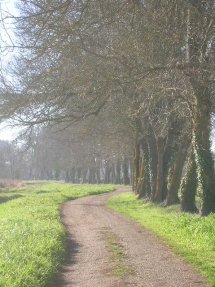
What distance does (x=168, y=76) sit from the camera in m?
15.1

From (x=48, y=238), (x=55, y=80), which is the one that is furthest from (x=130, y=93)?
(x=48, y=238)

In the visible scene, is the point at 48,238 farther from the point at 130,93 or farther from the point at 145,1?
the point at 130,93

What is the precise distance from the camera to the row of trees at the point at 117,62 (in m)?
11.5

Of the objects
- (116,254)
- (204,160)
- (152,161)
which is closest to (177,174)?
(152,161)

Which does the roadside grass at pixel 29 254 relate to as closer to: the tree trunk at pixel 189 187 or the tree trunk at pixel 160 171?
the tree trunk at pixel 189 187

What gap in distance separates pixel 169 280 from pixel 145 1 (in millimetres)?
7723

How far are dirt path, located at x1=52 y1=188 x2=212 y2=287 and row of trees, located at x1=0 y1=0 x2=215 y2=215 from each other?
188 inches

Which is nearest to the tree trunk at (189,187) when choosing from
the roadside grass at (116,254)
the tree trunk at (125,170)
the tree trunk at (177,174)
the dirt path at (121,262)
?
the tree trunk at (177,174)

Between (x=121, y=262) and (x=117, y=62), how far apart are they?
271 inches

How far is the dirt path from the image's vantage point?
8812mm

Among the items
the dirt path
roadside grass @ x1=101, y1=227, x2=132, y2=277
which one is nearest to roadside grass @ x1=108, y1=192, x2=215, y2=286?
the dirt path

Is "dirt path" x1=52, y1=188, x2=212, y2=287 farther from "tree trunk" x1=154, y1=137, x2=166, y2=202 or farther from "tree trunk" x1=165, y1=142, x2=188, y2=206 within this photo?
"tree trunk" x1=154, y1=137, x2=166, y2=202

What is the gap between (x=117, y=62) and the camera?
14953mm

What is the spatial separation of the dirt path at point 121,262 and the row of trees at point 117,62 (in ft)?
15.7
